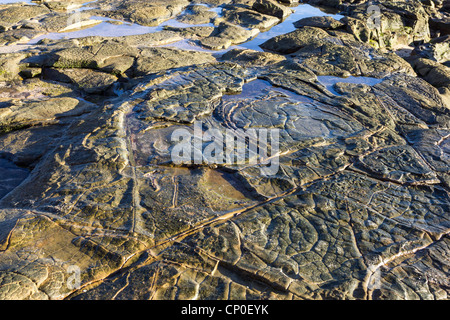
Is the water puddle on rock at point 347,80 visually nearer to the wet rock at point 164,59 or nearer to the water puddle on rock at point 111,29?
the wet rock at point 164,59

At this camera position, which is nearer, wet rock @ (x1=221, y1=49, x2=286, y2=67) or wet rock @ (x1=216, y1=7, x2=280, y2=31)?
wet rock @ (x1=221, y1=49, x2=286, y2=67)

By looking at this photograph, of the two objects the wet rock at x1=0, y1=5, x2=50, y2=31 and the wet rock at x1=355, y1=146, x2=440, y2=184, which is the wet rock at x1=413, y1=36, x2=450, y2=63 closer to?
the wet rock at x1=355, y1=146, x2=440, y2=184

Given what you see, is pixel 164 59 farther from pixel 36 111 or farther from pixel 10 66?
pixel 10 66

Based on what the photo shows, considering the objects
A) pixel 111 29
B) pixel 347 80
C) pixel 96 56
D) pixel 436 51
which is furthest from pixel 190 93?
pixel 436 51

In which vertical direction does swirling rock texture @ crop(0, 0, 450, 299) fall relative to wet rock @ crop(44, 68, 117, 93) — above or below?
above

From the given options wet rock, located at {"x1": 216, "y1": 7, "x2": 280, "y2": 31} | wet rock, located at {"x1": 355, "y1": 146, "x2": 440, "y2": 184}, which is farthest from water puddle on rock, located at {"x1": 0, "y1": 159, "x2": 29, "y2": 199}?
wet rock, located at {"x1": 216, "y1": 7, "x2": 280, "y2": 31}

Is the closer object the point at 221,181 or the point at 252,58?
the point at 221,181

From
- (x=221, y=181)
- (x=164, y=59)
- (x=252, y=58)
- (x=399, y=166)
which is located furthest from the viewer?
(x=252, y=58)

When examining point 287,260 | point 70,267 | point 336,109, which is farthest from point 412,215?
point 70,267
